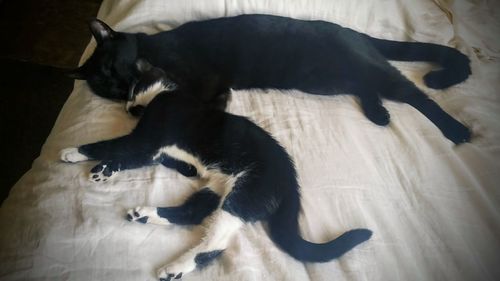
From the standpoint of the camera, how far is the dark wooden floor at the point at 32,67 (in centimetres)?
116

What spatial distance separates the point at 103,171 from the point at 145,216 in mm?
139

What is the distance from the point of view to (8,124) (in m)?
1.21

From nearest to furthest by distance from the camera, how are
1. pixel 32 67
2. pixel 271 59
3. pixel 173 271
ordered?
pixel 173 271, pixel 271 59, pixel 32 67

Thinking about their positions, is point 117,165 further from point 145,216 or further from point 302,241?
point 302,241

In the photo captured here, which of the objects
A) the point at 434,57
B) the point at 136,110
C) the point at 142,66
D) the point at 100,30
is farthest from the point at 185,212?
the point at 434,57

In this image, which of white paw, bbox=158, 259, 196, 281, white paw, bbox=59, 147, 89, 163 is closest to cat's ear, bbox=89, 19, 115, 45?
white paw, bbox=59, 147, 89, 163

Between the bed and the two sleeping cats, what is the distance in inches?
0.9

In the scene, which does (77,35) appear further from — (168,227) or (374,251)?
(374,251)

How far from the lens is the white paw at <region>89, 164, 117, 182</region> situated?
69 cm

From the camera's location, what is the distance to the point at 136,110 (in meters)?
0.83

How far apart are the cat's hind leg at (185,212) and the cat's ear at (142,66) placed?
383mm

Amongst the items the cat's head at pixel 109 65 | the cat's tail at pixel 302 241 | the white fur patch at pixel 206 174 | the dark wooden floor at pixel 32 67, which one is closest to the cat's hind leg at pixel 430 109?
the cat's tail at pixel 302 241

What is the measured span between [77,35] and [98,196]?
108cm

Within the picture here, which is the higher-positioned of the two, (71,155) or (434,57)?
(434,57)
